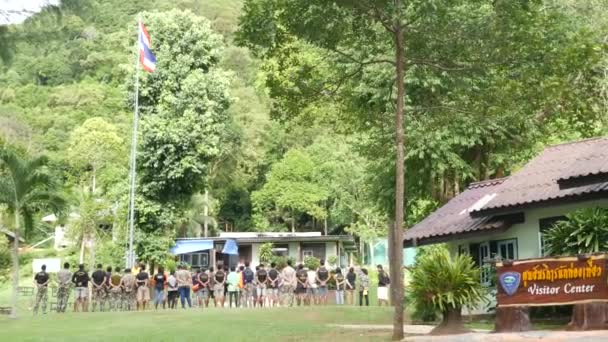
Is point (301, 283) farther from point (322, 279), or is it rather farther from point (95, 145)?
point (95, 145)

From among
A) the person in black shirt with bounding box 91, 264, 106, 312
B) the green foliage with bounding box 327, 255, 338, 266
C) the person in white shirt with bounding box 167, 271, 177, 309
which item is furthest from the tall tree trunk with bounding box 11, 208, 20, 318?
the green foliage with bounding box 327, 255, 338, 266

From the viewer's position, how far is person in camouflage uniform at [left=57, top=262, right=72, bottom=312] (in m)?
28.4

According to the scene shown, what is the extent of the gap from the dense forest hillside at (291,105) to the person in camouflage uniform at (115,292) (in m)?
4.59

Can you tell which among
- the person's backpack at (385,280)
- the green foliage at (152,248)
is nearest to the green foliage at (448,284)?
the person's backpack at (385,280)

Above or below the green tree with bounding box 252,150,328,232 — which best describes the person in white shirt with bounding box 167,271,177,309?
below

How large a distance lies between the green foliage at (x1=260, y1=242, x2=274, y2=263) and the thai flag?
57.6 feet

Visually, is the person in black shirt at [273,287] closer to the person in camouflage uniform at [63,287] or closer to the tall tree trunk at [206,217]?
the person in camouflage uniform at [63,287]

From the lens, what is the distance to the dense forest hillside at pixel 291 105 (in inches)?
703

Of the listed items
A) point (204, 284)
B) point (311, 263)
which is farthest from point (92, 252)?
point (204, 284)

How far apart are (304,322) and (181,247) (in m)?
30.6

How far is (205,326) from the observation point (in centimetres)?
1986

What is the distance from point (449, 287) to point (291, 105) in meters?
5.34

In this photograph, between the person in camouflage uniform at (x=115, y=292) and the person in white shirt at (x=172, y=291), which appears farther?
the person in white shirt at (x=172, y=291)

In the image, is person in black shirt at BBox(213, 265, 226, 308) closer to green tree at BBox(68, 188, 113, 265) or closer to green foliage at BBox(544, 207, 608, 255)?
green foliage at BBox(544, 207, 608, 255)
